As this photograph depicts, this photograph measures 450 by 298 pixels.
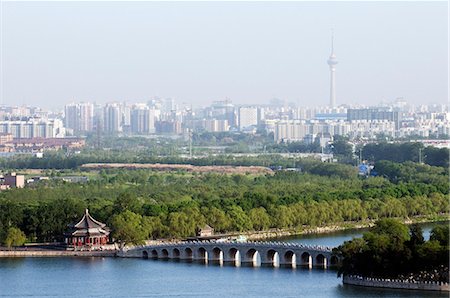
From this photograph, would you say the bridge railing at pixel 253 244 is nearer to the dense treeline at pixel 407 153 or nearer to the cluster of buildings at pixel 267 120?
the dense treeline at pixel 407 153

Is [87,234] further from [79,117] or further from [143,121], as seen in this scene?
[79,117]

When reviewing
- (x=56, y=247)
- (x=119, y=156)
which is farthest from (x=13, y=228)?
(x=119, y=156)

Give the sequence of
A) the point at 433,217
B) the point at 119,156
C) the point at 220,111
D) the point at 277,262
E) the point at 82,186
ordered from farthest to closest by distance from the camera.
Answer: the point at 220,111, the point at 119,156, the point at 82,186, the point at 433,217, the point at 277,262

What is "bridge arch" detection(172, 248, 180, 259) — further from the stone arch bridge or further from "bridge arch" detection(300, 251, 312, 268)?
"bridge arch" detection(300, 251, 312, 268)

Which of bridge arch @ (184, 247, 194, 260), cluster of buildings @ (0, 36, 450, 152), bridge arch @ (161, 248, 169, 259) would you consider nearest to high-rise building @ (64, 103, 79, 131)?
cluster of buildings @ (0, 36, 450, 152)

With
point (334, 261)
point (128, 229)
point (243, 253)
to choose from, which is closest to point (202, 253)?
point (243, 253)

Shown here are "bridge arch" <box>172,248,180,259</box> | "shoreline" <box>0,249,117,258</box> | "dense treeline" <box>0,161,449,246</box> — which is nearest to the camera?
"bridge arch" <box>172,248,180,259</box>

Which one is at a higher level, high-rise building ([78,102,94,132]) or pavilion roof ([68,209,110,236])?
high-rise building ([78,102,94,132])

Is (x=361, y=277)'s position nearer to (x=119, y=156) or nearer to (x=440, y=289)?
(x=440, y=289)
